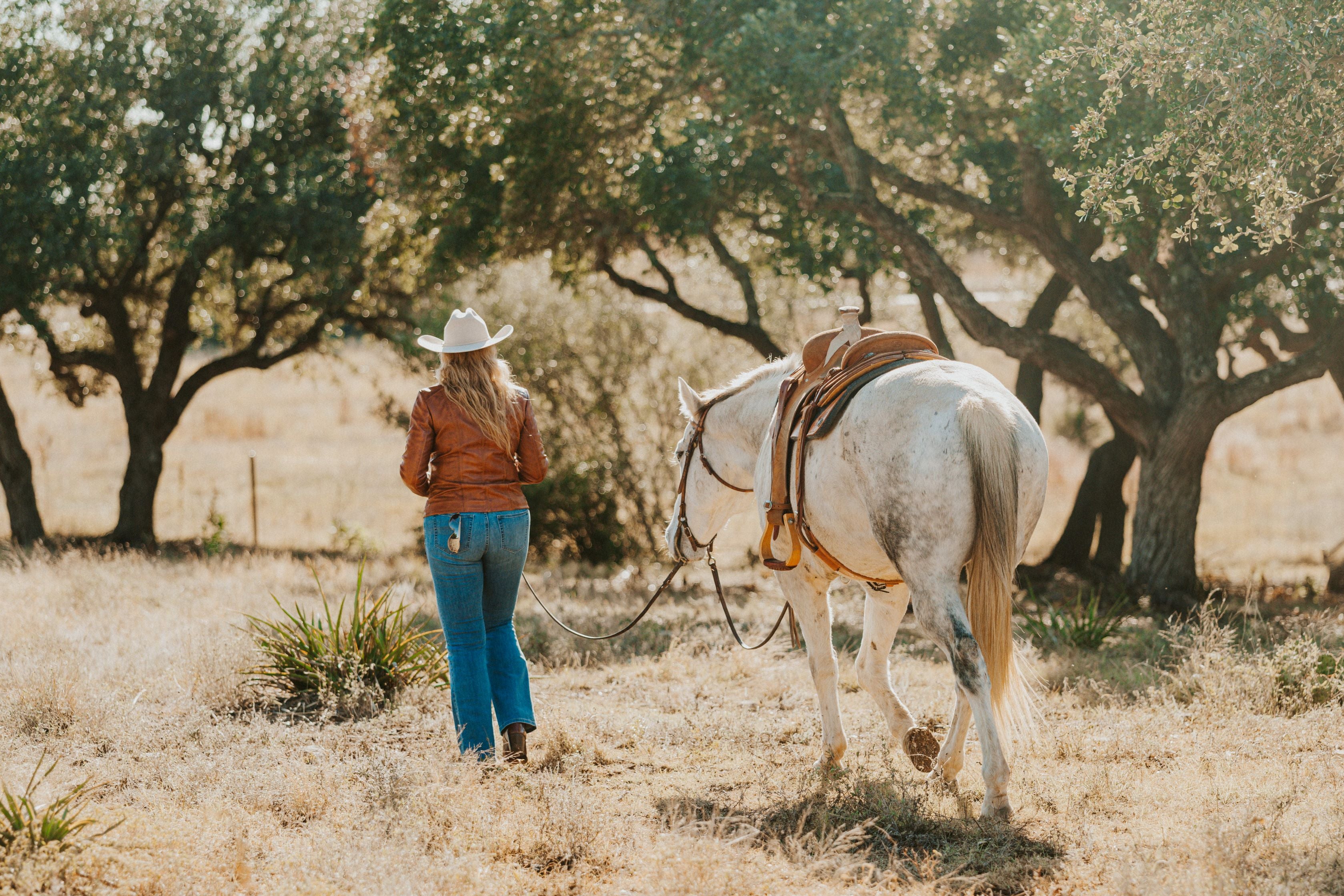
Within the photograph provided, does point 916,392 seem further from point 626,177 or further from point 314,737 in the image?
point 626,177

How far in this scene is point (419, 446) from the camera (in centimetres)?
501

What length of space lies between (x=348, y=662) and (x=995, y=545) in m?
4.25

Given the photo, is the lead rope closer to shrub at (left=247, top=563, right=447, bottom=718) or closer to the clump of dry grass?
shrub at (left=247, top=563, right=447, bottom=718)

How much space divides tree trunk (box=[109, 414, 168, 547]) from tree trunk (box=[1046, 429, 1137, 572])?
42.0 ft

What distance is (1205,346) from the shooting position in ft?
34.0

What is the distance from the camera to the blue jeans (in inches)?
198

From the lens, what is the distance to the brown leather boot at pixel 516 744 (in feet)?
17.1

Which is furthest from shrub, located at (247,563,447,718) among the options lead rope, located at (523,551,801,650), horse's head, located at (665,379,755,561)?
horse's head, located at (665,379,755,561)

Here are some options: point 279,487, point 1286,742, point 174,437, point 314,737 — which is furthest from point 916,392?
point 174,437

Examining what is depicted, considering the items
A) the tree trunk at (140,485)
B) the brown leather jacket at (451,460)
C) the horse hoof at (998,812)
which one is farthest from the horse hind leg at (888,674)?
the tree trunk at (140,485)

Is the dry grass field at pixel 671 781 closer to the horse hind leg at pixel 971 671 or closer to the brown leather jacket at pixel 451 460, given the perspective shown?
the horse hind leg at pixel 971 671

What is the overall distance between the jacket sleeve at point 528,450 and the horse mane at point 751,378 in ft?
3.36

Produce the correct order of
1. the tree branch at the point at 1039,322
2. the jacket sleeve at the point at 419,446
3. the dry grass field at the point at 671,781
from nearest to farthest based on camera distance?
the dry grass field at the point at 671,781 → the jacket sleeve at the point at 419,446 → the tree branch at the point at 1039,322

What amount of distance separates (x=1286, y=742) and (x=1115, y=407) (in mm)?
5893
